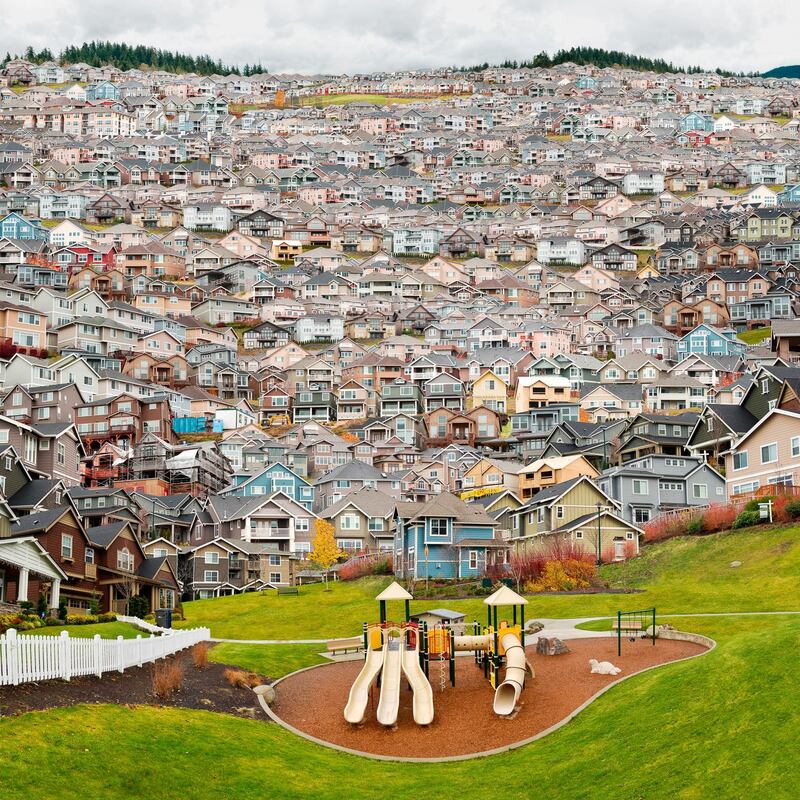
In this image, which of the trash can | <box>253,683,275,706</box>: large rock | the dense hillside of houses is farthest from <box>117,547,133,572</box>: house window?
<box>253,683,275,706</box>: large rock

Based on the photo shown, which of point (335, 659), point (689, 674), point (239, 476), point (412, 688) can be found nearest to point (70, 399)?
point (239, 476)

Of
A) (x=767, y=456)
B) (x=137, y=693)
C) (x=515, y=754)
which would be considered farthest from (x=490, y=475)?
(x=137, y=693)

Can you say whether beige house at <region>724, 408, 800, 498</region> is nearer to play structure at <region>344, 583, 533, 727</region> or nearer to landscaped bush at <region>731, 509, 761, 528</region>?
landscaped bush at <region>731, 509, 761, 528</region>

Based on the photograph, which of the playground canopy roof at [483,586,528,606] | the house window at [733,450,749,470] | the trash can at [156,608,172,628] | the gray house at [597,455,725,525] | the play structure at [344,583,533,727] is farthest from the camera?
the gray house at [597,455,725,525]

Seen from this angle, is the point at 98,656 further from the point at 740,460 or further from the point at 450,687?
the point at 740,460

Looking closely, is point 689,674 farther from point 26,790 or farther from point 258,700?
point 26,790

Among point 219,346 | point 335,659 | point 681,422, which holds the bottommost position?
point 335,659
